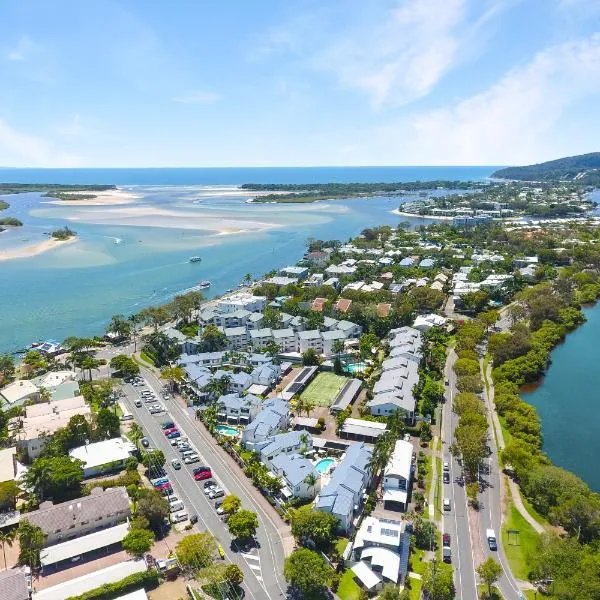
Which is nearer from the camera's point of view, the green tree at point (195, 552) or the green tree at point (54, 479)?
the green tree at point (195, 552)

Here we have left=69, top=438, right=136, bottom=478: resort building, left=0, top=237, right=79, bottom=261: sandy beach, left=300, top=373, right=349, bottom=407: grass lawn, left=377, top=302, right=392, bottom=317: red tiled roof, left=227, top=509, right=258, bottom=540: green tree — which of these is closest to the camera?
left=227, top=509, right=258, bottom=540: green tree

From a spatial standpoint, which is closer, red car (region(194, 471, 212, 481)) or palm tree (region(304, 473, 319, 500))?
palm tree (region(304, 473, 319, 500))

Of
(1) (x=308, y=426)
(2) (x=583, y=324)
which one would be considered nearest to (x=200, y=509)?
(1) (x=308, y=426)

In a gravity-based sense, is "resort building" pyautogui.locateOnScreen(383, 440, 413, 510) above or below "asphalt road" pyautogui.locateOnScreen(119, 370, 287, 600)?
above

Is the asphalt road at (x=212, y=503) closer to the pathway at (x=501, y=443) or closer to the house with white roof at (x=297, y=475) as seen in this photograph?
the house with white roof at (x=297, y=475)

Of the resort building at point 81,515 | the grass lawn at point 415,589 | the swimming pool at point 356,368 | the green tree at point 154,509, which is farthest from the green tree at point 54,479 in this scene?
the swimming pool at point 356,368

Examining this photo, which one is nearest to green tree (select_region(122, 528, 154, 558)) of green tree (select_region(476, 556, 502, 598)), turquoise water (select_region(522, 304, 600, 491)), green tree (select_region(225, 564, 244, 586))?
green tree (select_region(225, 564, 244, 586))

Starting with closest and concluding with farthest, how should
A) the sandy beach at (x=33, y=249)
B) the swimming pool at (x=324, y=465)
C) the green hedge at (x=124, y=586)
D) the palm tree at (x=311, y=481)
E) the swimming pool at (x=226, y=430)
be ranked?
1. the green hedge at (x=124, y=586)
2. the palm tree at (x=311, y=481)
3. the swimming pool at (x=324, y=465)
4. the swimming pool at (x=226, y=430)
5. the sandy beach at (x=33, y=249)

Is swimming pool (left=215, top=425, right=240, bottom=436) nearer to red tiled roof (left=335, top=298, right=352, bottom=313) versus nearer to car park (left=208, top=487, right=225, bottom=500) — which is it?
car park (left=208, top=487, right=225, bottom=500)
